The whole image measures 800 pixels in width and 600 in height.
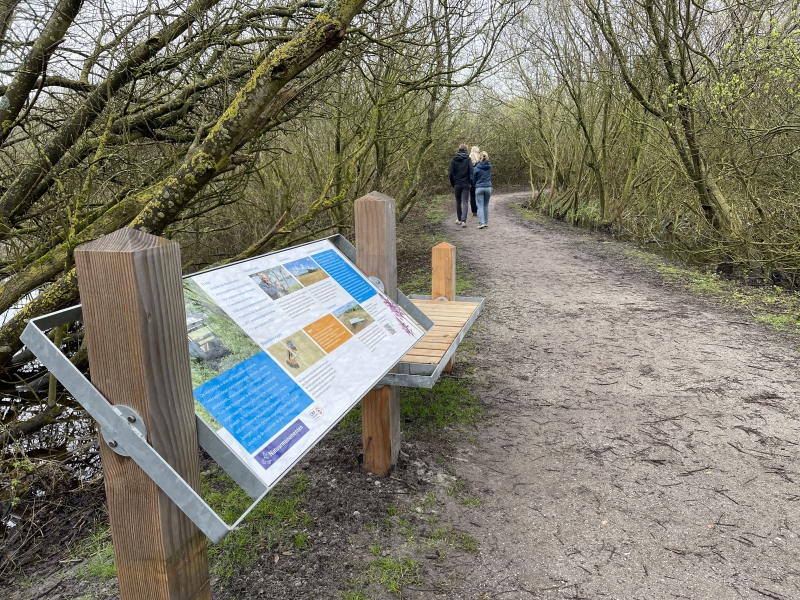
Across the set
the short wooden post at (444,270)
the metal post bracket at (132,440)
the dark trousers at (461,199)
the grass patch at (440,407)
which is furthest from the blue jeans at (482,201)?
the metal post bracket at (132,440)

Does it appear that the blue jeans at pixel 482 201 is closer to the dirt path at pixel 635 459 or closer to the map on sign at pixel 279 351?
the dirt path at pixel 635 459

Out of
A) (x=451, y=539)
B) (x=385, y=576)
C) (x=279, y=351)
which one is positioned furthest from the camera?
(x=451, y=539)

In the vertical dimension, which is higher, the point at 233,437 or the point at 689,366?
the point at 233,437

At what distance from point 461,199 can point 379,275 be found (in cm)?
1160

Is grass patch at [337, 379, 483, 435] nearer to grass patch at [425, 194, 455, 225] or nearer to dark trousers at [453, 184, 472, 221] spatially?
dark trousers at [453, 184, 472, 221]

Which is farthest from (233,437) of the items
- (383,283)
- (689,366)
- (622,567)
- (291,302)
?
(689,366)

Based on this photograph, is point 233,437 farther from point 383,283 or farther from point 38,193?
point 38,193

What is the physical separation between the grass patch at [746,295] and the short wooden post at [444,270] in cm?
354

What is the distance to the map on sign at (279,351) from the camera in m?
1.67

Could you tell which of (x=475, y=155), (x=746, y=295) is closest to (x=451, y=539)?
(x=746, y=295)

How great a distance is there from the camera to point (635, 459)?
143 inches

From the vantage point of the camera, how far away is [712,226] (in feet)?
29.8

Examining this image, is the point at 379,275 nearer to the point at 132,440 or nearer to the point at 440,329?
the point at 440,329

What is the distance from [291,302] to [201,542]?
3.11 feet
